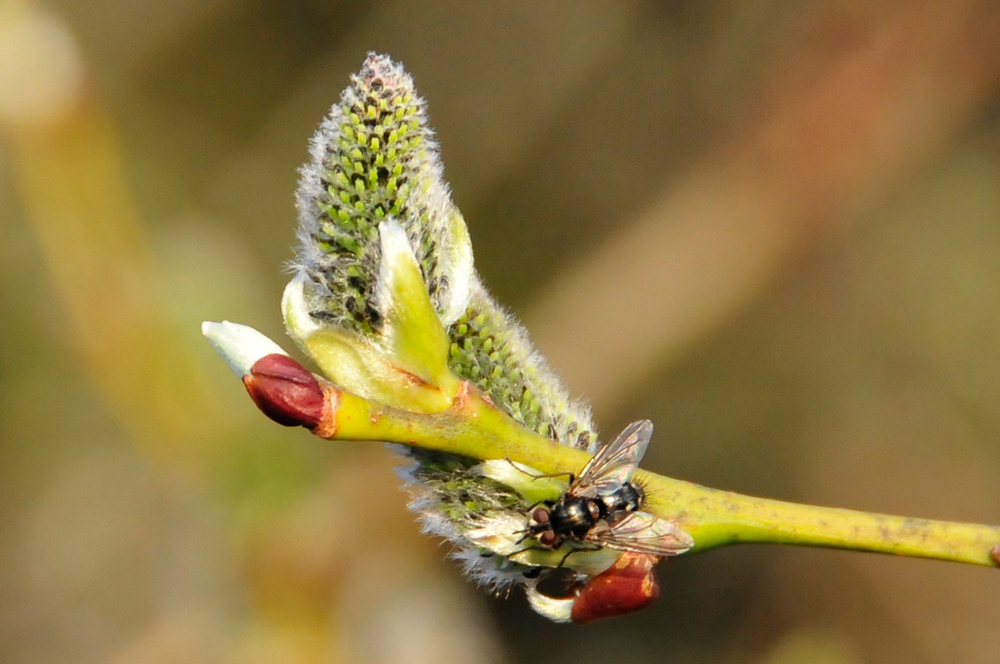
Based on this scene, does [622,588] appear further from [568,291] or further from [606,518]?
[568,291]

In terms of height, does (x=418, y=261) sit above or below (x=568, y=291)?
above

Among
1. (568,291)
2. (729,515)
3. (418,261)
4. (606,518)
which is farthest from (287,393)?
(568,291)

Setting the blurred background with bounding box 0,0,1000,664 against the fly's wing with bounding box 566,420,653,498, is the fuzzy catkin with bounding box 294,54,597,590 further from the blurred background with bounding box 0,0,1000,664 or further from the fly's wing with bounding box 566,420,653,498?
the blurred background with bounding box 0,0,1000,664

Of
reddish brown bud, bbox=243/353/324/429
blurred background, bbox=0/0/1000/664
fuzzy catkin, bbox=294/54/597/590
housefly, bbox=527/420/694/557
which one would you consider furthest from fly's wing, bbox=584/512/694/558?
blurred background, bbox=0/0/1000/664

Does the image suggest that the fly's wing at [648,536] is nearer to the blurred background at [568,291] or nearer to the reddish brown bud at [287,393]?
the reddish brown bud at [287,393]

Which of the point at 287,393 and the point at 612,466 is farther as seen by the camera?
the point at 612,466

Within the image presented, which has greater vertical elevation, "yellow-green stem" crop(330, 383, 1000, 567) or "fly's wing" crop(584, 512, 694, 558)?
"yellow-green stem" crop(330, 383, 1000, 567)

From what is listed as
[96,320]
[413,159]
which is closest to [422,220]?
[413,159]
